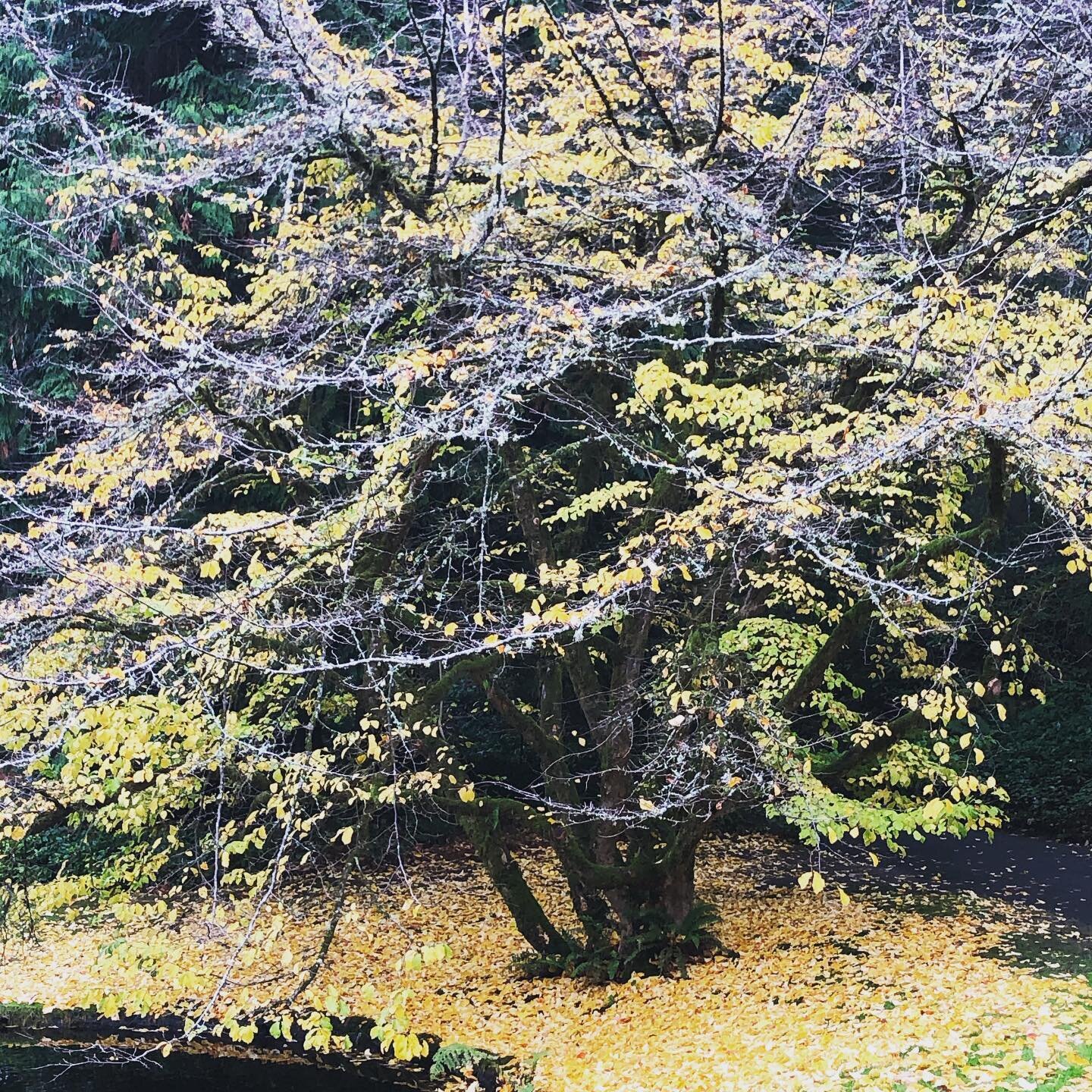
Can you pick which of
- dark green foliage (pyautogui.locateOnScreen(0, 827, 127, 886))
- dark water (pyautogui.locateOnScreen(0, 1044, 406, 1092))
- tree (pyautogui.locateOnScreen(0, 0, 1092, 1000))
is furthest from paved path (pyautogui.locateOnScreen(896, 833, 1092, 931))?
dark green foliage (pyautogui.locateOnScreen(0, 827, 127, 886))

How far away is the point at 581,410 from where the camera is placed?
5555 millimetres

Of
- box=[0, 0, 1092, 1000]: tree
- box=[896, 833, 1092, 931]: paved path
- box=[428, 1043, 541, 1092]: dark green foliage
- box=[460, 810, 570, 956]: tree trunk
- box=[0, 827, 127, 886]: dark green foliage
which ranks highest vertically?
box=[0, 0, 1092, 1000]: tree

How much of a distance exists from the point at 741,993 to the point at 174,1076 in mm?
3995

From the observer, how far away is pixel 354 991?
24.6ft

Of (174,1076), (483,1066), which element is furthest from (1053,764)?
(174,1076)

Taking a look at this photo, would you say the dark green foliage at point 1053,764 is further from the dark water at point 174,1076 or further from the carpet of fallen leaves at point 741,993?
the dark water at point 174,1076

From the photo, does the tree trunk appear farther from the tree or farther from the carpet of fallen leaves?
the carpet of fallen leaves

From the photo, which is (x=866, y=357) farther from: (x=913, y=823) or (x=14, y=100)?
(x=14, y=100)

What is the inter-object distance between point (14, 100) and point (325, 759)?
776 cm

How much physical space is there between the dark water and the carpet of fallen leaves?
1.74ft

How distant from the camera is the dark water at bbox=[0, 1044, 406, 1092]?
650cm

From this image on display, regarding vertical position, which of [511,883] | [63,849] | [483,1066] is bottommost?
[63,849]

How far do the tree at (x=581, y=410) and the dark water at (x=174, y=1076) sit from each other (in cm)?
149

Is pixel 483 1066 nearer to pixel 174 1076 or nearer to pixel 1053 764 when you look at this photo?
pixel 174 1076
